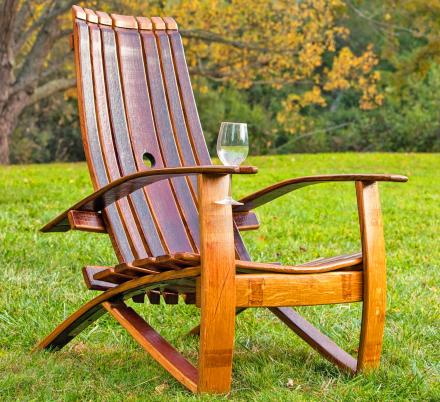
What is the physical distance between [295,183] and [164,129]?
98 centimetres

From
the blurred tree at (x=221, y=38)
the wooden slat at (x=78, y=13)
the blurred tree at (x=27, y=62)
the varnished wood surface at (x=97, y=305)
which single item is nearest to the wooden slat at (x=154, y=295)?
the varnished wood surface at (x=97, y=305)

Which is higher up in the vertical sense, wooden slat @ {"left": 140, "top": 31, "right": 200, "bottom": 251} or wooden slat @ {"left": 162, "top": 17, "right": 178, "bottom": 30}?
wooden slat @ {"left": 162, "top": 17, "right": 178, "bottom": 30}

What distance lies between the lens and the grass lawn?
9.15 feet

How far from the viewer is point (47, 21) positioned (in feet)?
51.2

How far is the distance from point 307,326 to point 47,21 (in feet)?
44.2

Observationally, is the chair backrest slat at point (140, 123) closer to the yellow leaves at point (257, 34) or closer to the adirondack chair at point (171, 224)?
the adirondack chair at point (171, 224)

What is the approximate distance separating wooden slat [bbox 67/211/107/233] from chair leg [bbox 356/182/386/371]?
3.17ft

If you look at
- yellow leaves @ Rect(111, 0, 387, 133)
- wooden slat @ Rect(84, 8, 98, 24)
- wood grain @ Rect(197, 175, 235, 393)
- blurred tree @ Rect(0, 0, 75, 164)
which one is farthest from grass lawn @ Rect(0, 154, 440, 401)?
yellow leaves @ Rect(111, 0, 387, 133)

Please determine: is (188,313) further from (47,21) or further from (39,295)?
(47,21)

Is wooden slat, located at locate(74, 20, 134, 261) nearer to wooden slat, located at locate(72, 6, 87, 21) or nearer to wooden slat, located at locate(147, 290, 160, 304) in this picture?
wooden slat, located at locate(72, 6, 87, 21)

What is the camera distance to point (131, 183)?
2.82 m

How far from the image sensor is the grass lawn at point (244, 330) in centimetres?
279

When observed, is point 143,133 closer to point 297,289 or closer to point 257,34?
point 297,289

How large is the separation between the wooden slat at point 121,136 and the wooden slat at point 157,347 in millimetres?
369
